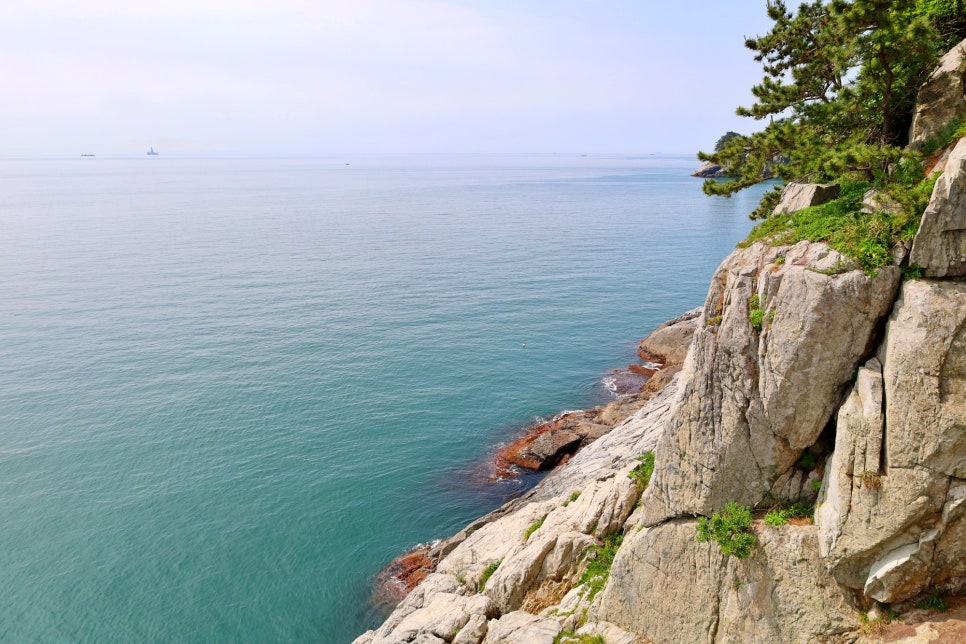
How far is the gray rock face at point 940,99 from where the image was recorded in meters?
19.1

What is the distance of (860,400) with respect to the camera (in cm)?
1677

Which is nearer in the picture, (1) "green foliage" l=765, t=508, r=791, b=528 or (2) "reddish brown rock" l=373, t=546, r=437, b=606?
(1) "green foliage" l=765, t=508, r=791, b=528

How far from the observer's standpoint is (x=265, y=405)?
176 feet

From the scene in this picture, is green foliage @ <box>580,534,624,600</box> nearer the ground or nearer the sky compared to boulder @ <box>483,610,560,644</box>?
nearer the sky

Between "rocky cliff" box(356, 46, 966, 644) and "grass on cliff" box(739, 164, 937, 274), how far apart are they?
0.39 meters

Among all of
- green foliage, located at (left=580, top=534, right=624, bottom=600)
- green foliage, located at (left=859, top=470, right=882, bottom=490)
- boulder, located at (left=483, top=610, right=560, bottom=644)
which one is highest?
green foliage, located at (left=859, top=470, right=882, bottom=490)

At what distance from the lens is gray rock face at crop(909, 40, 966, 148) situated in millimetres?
19141

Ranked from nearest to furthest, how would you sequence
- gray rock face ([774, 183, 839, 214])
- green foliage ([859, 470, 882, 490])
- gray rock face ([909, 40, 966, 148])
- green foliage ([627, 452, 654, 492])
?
green foliage ([859, 470, 882, 490])
gray rock face ([909, 40, 966, 148])
gray rock face ([774, 183, 839, 214])
green foliage ([627, 452, 654, 492])

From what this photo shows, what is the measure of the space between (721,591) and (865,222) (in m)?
12.3

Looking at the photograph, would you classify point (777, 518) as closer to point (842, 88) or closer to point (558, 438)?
point (842, 88)

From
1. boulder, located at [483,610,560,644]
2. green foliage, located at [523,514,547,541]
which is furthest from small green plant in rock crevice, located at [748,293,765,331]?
green foliage, located at [523,514,547,541]

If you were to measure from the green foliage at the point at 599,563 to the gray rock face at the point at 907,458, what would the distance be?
8642 millimetres

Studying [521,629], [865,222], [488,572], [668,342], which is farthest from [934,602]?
[668,342]

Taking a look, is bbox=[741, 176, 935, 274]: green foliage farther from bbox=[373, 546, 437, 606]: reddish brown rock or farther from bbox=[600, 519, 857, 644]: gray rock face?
bbox=[373, 546, 437, 606]: reddish brown rock
